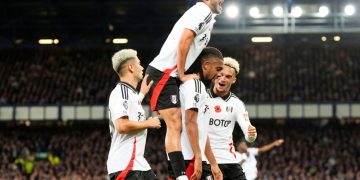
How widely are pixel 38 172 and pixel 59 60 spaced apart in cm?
1412

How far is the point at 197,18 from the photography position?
7.28 metres

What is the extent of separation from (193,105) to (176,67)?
0.43 m

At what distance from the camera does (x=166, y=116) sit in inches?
287

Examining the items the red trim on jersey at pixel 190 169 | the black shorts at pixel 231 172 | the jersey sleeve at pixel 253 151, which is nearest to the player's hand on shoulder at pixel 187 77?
the red trim on jersey at pixel 190 169

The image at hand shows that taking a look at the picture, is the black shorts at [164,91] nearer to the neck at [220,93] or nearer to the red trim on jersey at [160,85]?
the red trim on jersey at [160,85]

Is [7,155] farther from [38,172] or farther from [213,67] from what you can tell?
[213,67]

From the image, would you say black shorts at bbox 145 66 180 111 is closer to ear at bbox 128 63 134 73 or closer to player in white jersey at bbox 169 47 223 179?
player in white jersey at bbox 169 47 223 179

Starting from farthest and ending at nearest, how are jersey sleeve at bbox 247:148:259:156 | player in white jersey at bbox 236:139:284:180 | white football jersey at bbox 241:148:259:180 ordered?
jersey sleeve at bbox 247:148:259:156
white football jersey at bbox 241:148:259:180
player in white jersey at bbox 236:139:284:180

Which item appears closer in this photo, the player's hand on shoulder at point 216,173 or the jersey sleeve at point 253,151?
the player's hand on shoulder at point 216,173

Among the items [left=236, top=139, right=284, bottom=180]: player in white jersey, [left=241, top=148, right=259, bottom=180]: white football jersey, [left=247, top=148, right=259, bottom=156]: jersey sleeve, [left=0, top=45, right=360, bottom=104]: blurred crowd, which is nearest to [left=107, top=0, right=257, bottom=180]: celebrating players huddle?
[left=236, top=139, right=284, bottom=180]: player in white jersey

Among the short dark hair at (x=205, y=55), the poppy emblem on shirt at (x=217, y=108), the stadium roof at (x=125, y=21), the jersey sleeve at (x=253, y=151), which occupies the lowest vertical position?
the jersey sleeve at (x=253, y=151)

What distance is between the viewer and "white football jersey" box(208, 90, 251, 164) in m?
8.79

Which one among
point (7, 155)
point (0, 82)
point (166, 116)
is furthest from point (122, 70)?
point (0, 82)

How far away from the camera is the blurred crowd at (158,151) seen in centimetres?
3172
